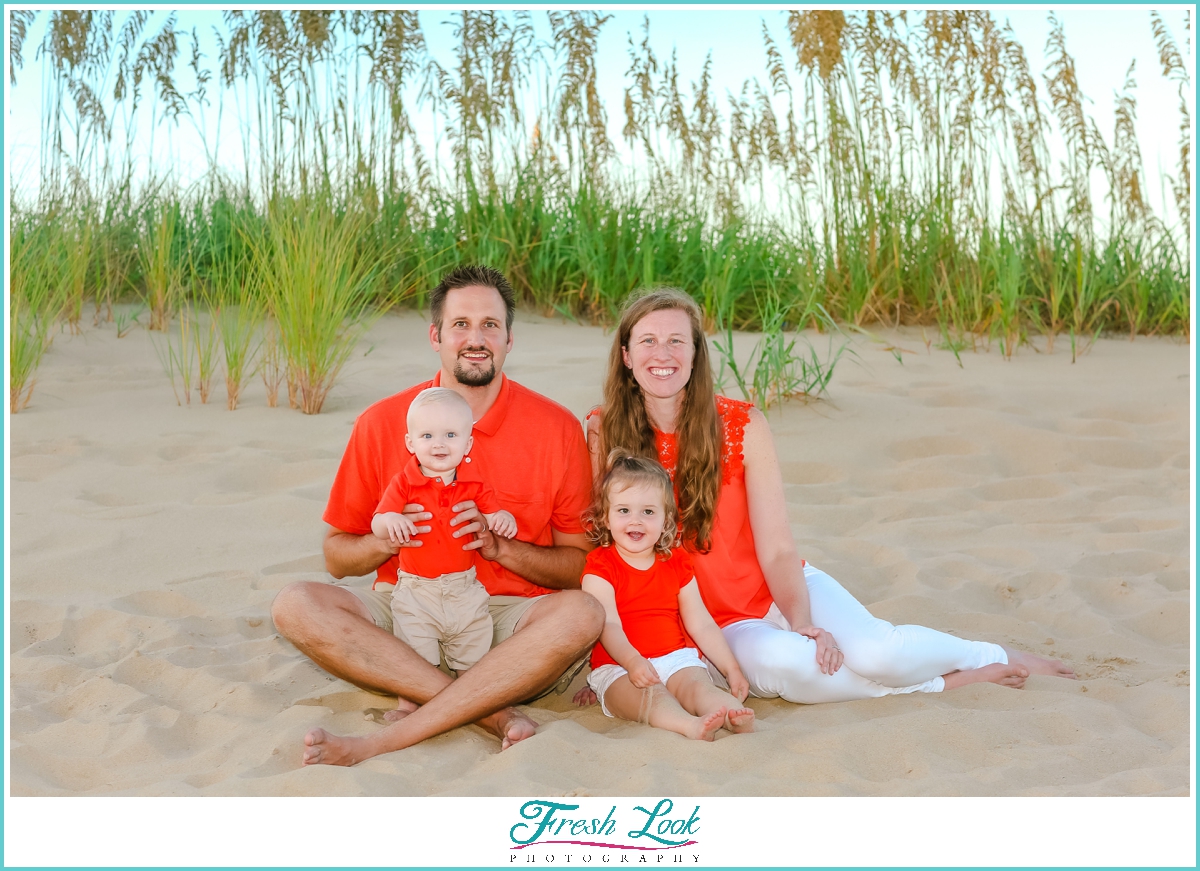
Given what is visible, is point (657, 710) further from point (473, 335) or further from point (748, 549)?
point (473, 335)

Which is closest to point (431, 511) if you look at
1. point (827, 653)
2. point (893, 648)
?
point (827, 653)

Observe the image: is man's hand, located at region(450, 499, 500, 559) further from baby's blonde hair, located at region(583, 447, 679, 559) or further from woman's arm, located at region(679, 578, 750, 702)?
woman's arm, located at region(679, 578, 750, 702)

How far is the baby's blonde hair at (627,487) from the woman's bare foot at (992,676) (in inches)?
36.3

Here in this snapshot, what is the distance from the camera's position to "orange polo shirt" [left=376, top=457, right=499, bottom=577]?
3115 millimetres

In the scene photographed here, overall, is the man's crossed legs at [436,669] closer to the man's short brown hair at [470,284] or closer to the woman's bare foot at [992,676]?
the man's short brown hair at [470,284]

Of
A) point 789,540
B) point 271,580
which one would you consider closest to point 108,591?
point 271,580

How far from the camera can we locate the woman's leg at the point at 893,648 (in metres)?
3.15

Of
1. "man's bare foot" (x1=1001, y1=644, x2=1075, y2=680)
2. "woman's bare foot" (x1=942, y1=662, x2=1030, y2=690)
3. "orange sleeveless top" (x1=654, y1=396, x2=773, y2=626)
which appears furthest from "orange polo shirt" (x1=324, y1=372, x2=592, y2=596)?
"man's bare foot" (x1=1001, y1=644, x2=1075, y2=680)

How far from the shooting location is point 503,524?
306 centimetres

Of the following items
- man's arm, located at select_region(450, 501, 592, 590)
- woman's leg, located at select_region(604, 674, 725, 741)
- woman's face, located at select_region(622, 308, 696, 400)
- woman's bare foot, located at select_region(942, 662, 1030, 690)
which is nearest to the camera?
woman's leg, located at select_region(604, 674, 725, 741)

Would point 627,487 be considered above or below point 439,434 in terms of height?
below

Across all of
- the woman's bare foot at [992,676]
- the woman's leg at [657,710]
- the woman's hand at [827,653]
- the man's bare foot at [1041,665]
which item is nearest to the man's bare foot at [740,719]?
the woman's leg at [657,710]

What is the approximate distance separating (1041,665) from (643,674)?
127cm

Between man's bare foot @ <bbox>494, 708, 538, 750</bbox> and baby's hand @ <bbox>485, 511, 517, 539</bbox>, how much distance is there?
0.49 meters
